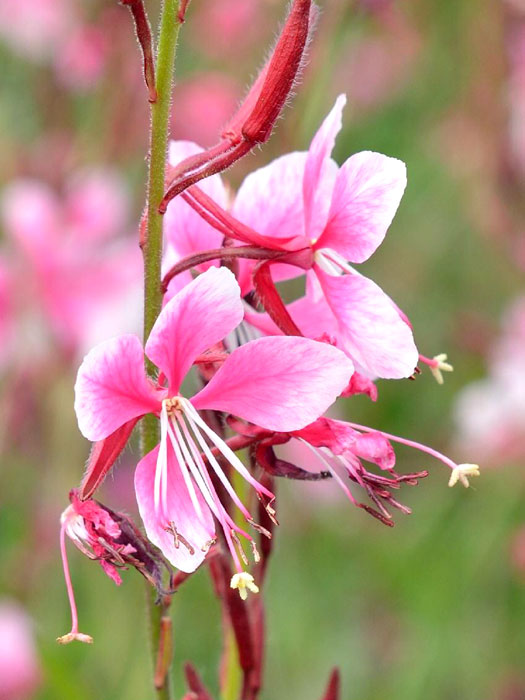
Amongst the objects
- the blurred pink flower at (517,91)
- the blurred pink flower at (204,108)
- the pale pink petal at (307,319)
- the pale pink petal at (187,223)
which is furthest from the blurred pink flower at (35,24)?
the pale pink petal at (307,319)

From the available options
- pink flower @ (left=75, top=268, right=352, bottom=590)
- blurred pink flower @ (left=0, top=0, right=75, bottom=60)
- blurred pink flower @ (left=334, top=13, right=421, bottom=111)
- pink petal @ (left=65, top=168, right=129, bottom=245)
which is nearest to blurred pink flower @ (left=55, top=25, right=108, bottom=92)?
blurred pink flower @ (left=0, top=0, right=75, bottom=60)

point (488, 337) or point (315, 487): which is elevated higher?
point (488, 337)

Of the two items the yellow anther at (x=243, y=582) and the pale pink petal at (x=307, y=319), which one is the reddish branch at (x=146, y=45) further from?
the yellow anther at (x=243, y=582)

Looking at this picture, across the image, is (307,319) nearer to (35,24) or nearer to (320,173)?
(320,173)

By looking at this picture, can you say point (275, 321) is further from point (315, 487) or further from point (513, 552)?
point (315, 487)

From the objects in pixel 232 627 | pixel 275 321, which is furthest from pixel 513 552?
pixel 275 321

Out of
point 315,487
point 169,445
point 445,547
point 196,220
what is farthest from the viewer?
point 315,487

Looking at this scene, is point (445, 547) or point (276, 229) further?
point (445, 547)

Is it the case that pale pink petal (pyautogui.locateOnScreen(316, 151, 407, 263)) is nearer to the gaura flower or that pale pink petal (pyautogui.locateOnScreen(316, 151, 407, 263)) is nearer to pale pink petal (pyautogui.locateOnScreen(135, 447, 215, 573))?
the gaura flower
